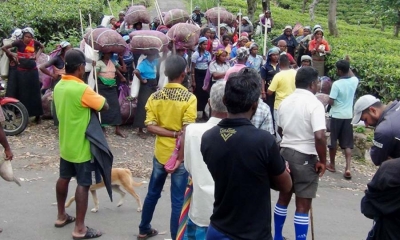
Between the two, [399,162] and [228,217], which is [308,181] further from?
[228,217]

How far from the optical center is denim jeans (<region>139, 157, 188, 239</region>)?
193 inches

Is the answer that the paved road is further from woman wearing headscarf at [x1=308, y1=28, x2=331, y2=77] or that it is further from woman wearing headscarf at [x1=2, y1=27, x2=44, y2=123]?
woman wearing headscarf at [x1=308, y1=28, x2=331, y2=77]

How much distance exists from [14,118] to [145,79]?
2246 mm

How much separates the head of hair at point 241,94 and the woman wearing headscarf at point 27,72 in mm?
6472

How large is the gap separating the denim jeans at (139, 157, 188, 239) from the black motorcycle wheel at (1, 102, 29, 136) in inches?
169

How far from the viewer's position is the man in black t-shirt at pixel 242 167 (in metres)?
3.25

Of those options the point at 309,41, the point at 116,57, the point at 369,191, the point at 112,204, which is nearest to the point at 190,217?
the point at 369,191

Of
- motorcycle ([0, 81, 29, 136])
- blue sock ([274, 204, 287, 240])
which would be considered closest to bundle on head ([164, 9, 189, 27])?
motorcycle ([0, 81, 29, 136])

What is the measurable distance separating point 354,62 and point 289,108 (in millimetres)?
7886

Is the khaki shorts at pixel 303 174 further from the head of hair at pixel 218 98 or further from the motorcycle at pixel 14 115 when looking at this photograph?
the motorcycle at pixel 14 115

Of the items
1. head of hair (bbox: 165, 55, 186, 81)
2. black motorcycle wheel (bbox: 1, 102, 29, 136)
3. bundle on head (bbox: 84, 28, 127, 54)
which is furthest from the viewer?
black motorcycle wheel (bbox: 1, 102, 29, 136)

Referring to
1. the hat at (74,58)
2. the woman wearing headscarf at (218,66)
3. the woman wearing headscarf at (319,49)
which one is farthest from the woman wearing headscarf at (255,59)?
the hat at (74,58)

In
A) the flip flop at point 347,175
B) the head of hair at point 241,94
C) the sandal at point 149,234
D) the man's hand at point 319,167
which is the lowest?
the flip flop at point 347,175

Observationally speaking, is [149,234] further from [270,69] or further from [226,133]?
[270,69]
